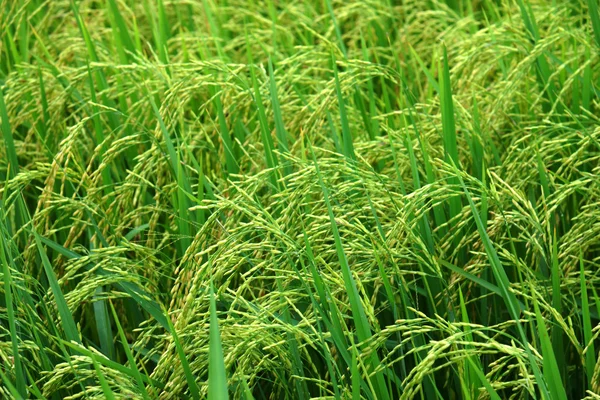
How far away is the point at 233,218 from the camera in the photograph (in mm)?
1849

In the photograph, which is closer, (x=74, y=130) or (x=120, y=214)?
(x=74, y=130)

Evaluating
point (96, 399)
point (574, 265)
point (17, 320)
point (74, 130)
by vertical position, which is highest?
point (74, 130)

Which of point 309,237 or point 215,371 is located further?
point 309,237

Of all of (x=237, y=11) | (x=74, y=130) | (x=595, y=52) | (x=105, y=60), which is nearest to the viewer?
(x=74, y=130)

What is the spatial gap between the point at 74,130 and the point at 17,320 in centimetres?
47

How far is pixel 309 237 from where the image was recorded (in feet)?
5.63

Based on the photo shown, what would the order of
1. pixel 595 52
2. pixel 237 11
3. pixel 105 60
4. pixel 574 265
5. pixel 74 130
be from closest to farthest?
1. pixel 574 265
2. pixel 74 130
3. pixel 595 52
4. pixel 105 60
5. pixel 237 11

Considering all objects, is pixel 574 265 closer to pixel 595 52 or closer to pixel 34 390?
pixel 595 52

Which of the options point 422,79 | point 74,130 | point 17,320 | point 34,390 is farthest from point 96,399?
point 422,79

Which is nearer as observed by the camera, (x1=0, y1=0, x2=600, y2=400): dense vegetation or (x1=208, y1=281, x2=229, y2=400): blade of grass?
(x1=208, y1=281, x2=229, y2=400): blade of grass

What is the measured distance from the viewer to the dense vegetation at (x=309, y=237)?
1575 millimetres

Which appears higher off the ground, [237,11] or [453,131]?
[237,11]

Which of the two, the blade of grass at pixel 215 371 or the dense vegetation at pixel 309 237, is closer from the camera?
the blade of grass at pixel 215 371

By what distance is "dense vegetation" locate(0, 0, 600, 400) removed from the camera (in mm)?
1575
